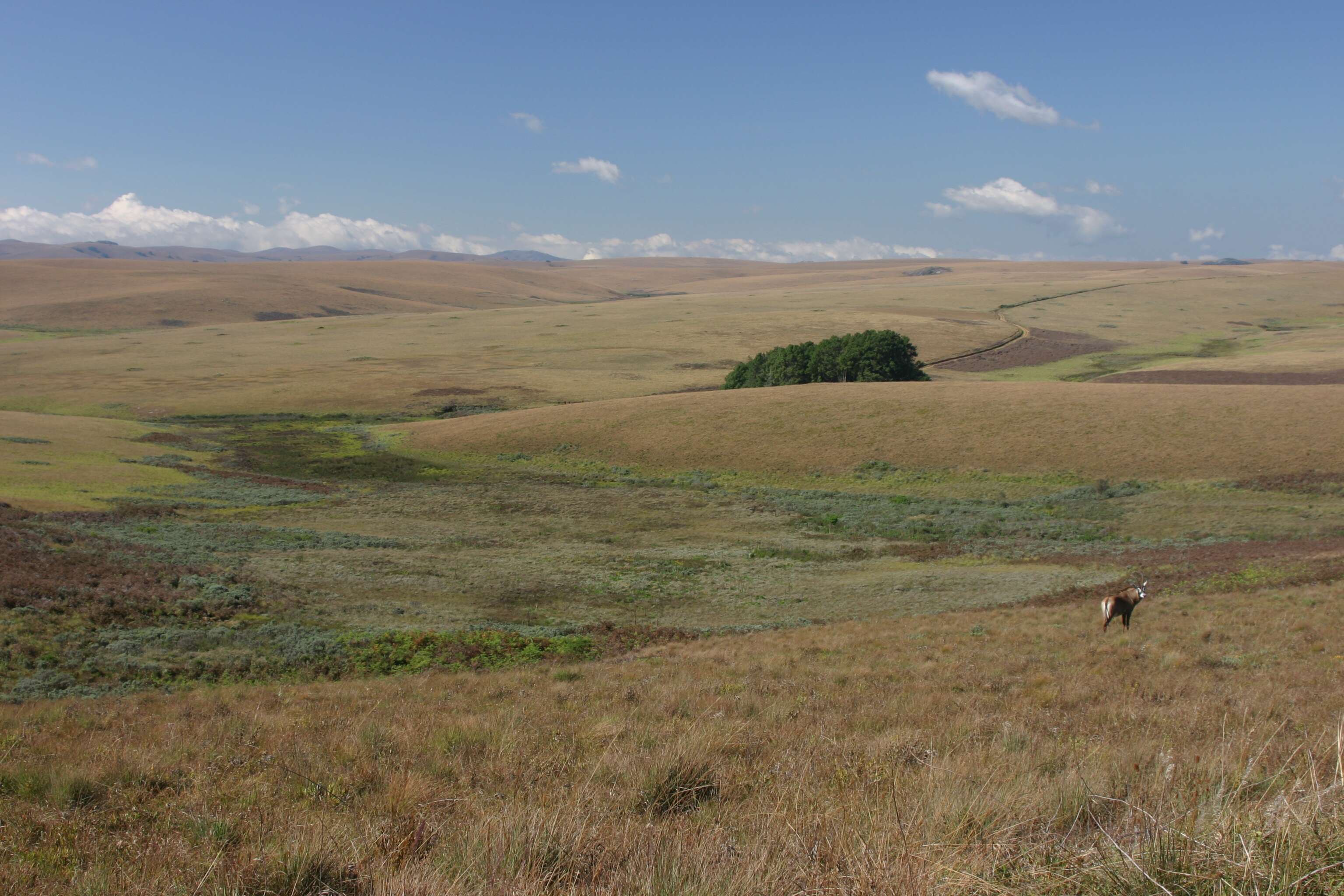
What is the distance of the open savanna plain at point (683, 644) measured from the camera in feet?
14.0

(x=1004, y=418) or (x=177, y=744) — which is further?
(x=1004, y=418)

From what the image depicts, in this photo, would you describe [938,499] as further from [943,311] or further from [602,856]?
[943,311]

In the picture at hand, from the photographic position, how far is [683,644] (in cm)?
2139

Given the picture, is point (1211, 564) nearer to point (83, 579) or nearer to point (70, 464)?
point (83, 579)

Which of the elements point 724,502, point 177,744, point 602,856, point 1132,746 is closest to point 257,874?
point 602,856

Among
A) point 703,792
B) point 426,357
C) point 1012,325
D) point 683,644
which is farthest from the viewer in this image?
point 1012,325

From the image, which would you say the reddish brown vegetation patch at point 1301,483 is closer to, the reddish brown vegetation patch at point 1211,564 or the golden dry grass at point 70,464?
the reddish brown vegetation patch at point 1211,564

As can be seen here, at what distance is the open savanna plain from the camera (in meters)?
4.27

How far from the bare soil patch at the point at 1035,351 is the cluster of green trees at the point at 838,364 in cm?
1934

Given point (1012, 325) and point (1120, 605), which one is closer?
point (1120, 605)

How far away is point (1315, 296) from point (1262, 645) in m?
206

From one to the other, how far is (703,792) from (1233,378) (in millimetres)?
92653

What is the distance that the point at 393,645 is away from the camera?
20594 mm

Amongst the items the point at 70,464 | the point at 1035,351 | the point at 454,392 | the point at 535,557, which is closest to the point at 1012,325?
the point at 1035,351
